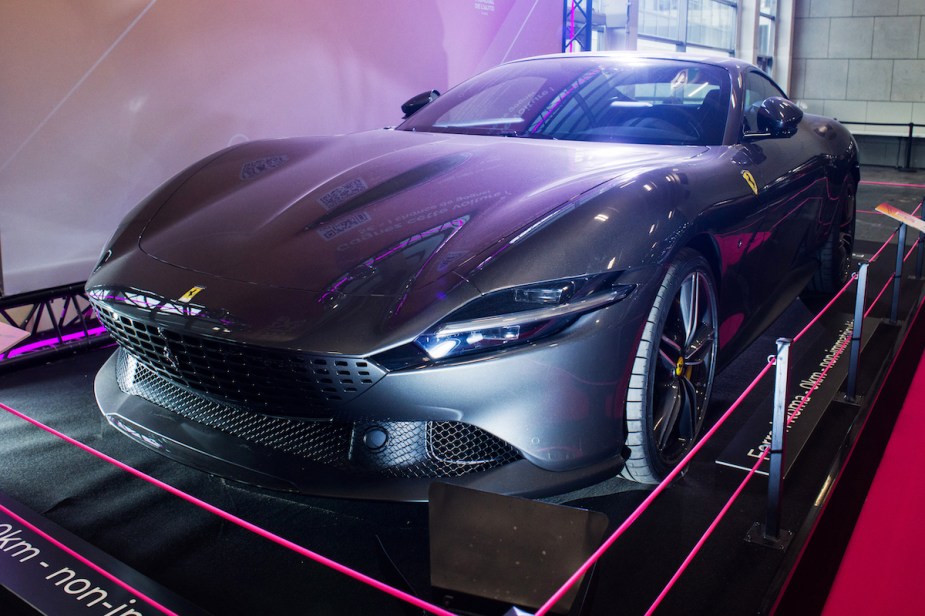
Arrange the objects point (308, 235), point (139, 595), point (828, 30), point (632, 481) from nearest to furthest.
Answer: point (139, 595), point (308, 235), point (632, 481), point (828, 30)

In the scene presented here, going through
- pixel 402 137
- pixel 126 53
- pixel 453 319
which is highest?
pixel 126 53

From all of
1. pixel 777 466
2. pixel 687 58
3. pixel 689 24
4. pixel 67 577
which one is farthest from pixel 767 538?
pixel 689 24

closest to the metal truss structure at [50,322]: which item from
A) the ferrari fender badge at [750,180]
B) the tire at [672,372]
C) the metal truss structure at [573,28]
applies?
the tire at [672,372]

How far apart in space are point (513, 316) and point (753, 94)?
197 centimetres

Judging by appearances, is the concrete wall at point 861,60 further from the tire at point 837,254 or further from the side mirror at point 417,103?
the side mirror at point 417,103

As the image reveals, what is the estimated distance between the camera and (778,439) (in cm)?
179

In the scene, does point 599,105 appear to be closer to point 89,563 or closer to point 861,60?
point 89,563

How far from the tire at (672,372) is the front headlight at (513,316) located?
0.23 metres

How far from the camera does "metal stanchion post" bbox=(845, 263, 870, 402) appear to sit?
8.21 ft

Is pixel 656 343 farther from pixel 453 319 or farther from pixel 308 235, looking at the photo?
pixel 308 235

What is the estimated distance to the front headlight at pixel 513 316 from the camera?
1650 mm

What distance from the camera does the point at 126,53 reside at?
4.12 metres

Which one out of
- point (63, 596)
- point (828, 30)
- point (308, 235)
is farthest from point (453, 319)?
point (828, 30)

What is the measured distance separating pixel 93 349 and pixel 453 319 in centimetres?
262
